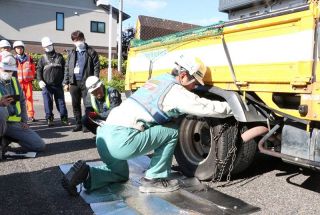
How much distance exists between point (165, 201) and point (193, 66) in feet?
4.15

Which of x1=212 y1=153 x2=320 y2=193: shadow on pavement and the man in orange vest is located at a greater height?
the man in orange vest

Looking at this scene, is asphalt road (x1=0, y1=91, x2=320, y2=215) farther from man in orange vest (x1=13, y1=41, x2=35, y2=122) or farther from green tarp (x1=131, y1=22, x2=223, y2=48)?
man in orange vest (x1=13, y1=41, x2=35, y2=122)

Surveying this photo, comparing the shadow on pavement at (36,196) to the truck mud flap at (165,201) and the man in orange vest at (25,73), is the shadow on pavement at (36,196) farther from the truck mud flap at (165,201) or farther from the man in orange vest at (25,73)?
the man in orange vest at (25,73)

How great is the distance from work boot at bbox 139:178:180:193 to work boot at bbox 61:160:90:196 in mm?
583

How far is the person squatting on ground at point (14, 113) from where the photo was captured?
5402mm

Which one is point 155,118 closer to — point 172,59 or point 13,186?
point 172,59

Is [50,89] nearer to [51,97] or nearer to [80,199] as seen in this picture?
[51,97]

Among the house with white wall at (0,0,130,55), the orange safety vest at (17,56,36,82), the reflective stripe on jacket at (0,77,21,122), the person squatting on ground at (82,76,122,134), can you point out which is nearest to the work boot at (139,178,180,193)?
the person squatting on ground at (82,76,122,134)

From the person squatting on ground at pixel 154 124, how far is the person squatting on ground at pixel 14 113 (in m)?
1.94

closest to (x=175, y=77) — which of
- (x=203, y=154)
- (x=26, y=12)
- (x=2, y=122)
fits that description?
(x=203, y=154)

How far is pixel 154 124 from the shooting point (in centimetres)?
385

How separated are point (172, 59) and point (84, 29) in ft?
89.6

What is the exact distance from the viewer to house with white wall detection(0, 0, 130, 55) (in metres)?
28.3

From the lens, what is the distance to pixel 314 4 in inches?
116
